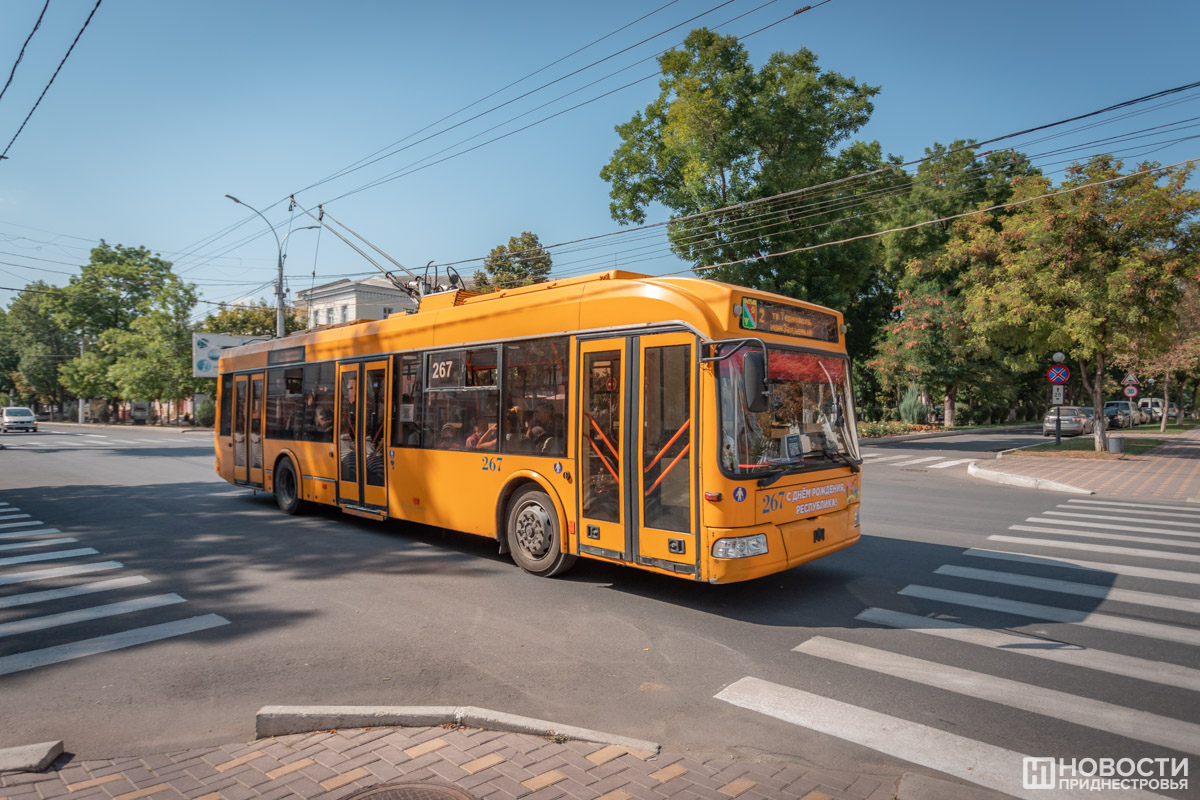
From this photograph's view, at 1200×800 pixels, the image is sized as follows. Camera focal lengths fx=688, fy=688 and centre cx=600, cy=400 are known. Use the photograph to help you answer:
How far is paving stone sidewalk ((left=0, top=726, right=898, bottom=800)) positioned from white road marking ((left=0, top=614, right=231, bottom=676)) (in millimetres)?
1964

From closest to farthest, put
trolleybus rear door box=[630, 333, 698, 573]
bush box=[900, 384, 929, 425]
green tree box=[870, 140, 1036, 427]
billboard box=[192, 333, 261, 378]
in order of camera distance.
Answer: trolleybus rear door box=[630, 333, 698, 573], green tree box=[870, 140, 1036, 427], bush box=[900, 384, 929, 425], billboard box=[192, 333, 261, 378]

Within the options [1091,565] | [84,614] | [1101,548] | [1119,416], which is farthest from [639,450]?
[1119,416]

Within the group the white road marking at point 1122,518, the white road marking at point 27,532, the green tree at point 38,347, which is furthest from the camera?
the green tree at point 38,347

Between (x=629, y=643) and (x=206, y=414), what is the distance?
58294mm

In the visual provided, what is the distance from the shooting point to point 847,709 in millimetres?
4348

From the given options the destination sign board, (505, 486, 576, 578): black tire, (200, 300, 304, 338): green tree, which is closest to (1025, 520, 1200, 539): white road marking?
the destination sign board

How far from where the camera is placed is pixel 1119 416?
152ft

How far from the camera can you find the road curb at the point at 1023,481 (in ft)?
50.6

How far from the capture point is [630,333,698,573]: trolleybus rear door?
613 cm

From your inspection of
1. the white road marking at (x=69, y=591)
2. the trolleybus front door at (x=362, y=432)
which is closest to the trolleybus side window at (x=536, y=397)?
the trolleybus front door at (x=362, y=432)

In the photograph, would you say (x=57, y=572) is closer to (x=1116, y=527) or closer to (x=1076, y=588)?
(x=1076, y=588)

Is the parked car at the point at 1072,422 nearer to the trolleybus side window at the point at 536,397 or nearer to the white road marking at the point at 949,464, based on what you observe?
the white road marking at the point at 949,464

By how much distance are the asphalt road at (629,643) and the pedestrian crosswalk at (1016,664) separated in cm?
2

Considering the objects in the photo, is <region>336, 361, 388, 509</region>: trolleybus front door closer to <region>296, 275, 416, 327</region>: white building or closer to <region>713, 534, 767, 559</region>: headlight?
<region>713, 534, 767, 559</region>: headlight
